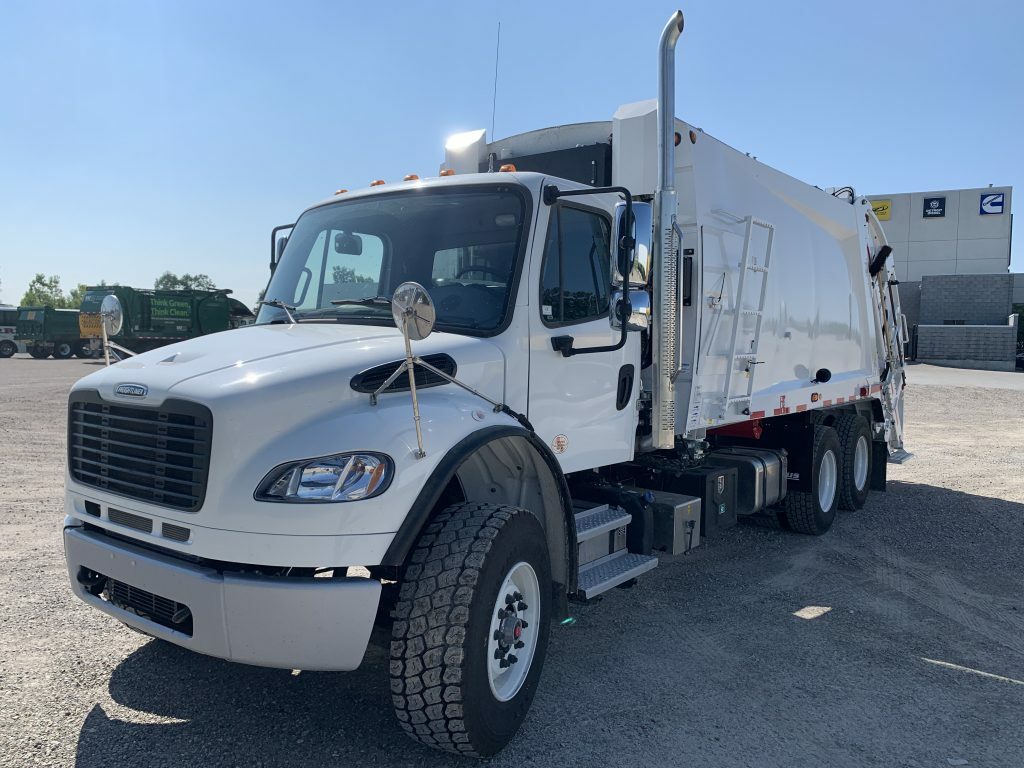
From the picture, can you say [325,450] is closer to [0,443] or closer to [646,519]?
[646,519]

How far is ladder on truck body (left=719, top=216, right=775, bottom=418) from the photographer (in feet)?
19.8

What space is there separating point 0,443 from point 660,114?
1098 centimetres

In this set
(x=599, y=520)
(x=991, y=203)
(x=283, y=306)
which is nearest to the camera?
(x=283, y=306)

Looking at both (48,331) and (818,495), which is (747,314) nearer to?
(818,495)

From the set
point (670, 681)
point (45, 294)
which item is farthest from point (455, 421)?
point (45, 294)

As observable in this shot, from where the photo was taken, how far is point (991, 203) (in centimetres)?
3953

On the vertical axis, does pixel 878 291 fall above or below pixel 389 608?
above

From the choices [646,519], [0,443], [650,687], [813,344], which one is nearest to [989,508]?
[813,344]

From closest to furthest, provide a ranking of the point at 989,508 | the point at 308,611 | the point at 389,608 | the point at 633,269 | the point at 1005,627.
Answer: the point at 308,611, the point at 389,608, the point at 633,269, the point at 1005,627, the point at 989,508

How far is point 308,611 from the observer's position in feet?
9.69

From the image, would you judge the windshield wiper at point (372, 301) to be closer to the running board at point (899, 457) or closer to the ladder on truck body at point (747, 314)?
the ladder on truck body at point (747, 314)

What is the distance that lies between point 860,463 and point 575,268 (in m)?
6.06

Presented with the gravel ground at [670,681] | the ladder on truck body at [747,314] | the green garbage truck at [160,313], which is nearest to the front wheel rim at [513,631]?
the gravel ground at [670,681]

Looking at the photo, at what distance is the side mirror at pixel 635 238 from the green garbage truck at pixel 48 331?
41965 mm
